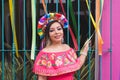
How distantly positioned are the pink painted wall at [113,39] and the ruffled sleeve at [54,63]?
62cm

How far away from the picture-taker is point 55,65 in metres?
3.30

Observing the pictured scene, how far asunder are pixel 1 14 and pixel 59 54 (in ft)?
3.33

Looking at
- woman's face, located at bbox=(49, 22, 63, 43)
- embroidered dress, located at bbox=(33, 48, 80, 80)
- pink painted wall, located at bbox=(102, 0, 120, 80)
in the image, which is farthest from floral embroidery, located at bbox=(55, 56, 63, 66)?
pink painted wall, located at bbox=(102, 0, 120, 80)

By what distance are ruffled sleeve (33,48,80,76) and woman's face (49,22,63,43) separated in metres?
0.13

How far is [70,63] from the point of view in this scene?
132 inches

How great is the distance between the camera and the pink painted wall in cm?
383

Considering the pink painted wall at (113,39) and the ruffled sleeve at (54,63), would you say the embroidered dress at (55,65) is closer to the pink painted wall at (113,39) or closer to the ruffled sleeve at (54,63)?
the ruffled sleeve at (54,63)

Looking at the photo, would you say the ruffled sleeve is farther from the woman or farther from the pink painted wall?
the pink painted wall

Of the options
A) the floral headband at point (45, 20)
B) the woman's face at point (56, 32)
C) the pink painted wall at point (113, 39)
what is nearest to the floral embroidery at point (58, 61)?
the woman's face at point (56, 32)

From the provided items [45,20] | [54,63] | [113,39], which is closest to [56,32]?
[45,20]

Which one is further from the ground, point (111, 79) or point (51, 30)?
point (51, 30)

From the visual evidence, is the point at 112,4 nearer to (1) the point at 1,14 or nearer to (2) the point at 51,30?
(2) the point at 51,30

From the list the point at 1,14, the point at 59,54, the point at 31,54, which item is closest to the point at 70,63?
the point at 59,54

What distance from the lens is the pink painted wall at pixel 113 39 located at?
383 centimetres
